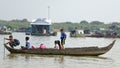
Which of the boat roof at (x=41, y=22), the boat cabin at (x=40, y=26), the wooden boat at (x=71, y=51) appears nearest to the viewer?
the wooden boat at (x=71, y=51)

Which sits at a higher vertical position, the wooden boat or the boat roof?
the wooden boat

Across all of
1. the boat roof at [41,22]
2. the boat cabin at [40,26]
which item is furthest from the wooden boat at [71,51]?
the boat roof at [41,22]

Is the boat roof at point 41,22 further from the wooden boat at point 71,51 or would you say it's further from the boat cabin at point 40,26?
the wooden boat at point 71,51

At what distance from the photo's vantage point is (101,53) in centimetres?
2786

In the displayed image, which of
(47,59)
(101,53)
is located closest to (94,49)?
(101,53)

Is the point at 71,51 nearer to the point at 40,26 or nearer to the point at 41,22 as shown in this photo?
the point at 41,22

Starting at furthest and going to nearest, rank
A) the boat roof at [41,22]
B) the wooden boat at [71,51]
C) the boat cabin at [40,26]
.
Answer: the boat cabin at [40,26] → the boat roof at [41,22] → the wooden boat at [71,51]

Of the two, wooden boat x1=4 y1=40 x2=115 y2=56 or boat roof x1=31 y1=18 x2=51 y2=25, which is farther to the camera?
boat roof x1=31 y1=18 x2=51 y2=25

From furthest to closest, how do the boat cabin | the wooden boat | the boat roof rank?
the boat cabin
the boat roof
the wooden boat

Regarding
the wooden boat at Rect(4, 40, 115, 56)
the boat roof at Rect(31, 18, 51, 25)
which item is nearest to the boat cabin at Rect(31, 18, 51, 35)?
the boat roof at Rect(31, 18, 51, 25)

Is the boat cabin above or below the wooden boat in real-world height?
below

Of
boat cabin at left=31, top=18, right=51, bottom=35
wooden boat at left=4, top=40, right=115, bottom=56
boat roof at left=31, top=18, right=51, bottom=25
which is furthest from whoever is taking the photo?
boat cabin at left=31, top=18, right=51, bottom=35

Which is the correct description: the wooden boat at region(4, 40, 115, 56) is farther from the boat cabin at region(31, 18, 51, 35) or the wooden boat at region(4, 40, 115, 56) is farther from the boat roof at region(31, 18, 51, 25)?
the boat roof at region(31, 18, 51, 25)

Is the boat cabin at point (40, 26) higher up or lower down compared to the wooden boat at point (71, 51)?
lower down
